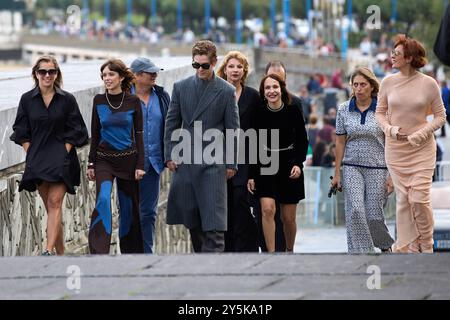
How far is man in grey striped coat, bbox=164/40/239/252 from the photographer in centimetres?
1066

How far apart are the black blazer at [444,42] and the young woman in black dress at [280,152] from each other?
11.2 feet

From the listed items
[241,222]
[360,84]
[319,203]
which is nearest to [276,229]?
[241,222]

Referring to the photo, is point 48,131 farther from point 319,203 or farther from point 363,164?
point 319,203

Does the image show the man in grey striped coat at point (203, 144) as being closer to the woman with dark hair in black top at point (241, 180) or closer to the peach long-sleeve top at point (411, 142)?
the woman with dark hair in black top at point (241, 180)

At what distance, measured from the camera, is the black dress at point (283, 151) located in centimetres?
1112

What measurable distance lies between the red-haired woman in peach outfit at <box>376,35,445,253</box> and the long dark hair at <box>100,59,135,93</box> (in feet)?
5.47

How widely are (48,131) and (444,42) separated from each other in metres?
3.67

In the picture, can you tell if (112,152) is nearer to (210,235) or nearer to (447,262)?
(210,235)

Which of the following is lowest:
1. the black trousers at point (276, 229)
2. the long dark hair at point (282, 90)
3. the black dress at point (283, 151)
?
the black trousers at point (276, 229)

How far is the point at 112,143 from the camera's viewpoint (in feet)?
35.0

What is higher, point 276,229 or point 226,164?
point 226,164

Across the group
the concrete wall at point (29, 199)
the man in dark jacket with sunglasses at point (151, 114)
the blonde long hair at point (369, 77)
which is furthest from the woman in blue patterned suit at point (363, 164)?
the concrete wall at point (29, 199)
